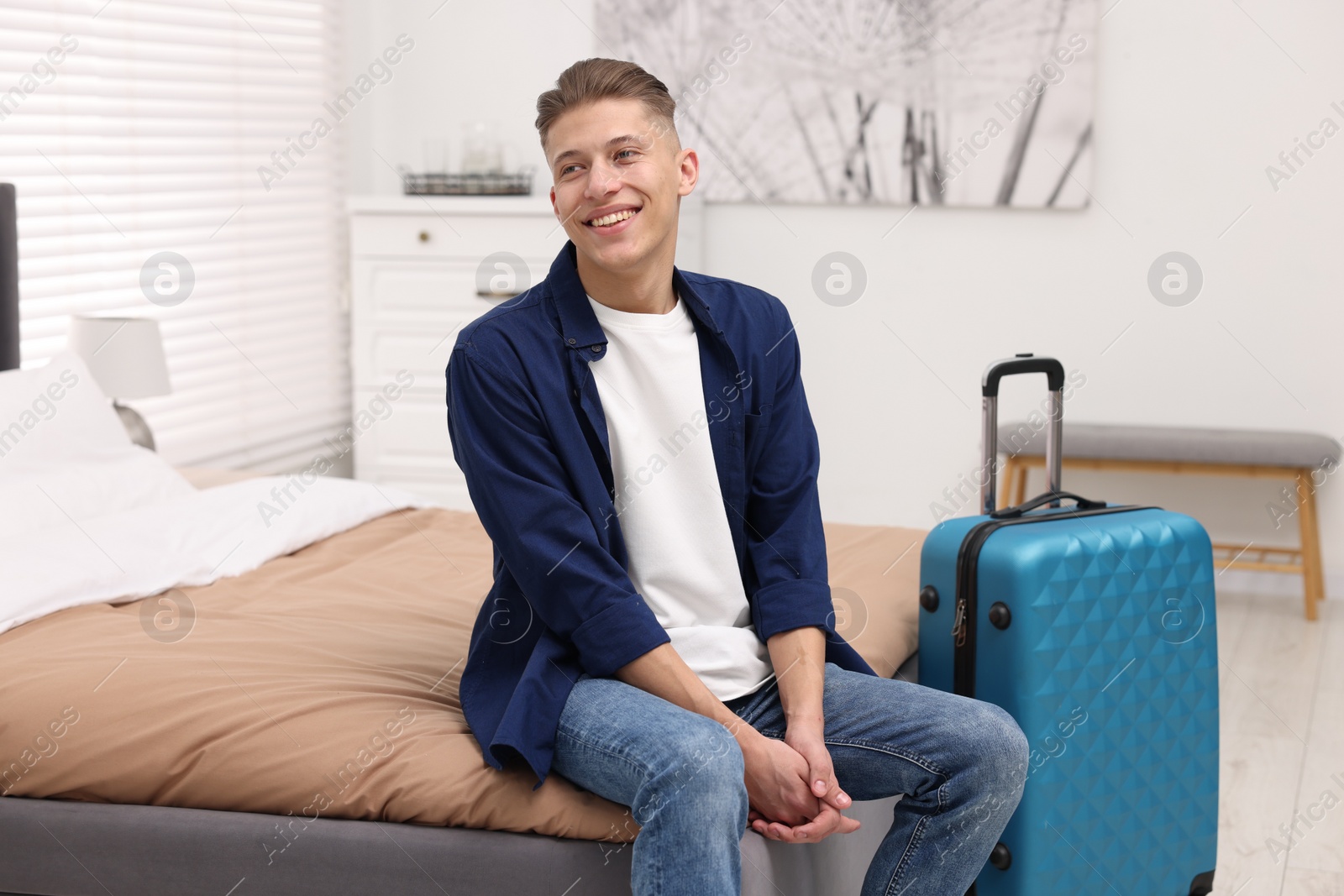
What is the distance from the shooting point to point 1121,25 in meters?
3.86

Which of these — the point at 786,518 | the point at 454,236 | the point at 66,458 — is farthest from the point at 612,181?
the point at 454,236

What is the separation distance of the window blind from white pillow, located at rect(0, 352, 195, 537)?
0.75m

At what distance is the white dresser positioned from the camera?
3.90m

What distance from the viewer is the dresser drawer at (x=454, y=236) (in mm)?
3889

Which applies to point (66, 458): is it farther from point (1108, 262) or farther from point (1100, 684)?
point (1108, 262)

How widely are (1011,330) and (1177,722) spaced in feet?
8.10

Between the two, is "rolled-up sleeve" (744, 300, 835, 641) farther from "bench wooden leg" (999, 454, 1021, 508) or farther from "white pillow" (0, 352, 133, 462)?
"bench wooden leg" (999, 454, 1021, 508)

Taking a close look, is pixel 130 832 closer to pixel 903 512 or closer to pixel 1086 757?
pixel 1086 757

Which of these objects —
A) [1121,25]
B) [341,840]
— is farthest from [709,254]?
[341,840]

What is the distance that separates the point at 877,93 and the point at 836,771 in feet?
9.93

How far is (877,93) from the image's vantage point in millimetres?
4066

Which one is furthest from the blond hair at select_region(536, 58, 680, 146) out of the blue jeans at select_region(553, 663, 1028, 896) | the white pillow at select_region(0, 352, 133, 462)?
Result: the white pillow at select_region(0, 352, 133, 462)

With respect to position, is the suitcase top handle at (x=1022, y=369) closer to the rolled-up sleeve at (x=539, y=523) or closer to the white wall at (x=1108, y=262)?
the rolled-up sleeve at (x=539, y=523)

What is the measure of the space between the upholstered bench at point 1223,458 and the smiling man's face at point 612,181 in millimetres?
2359
